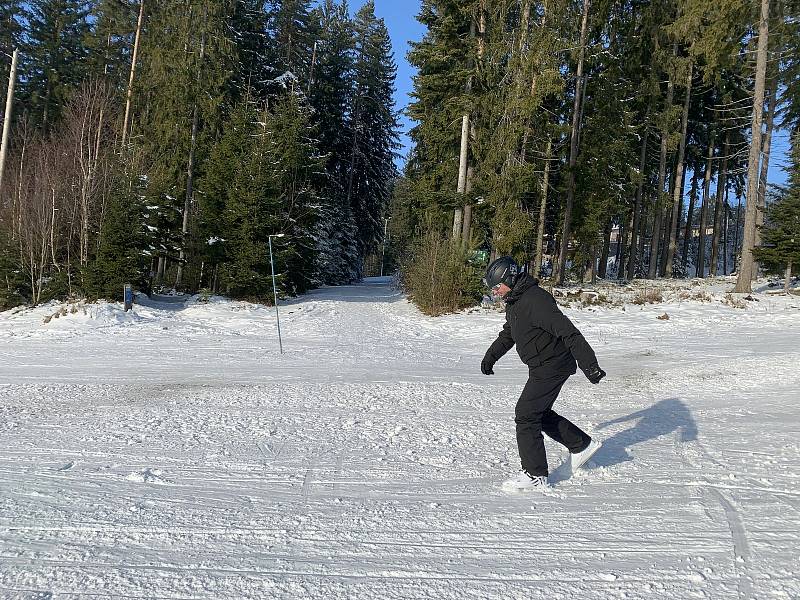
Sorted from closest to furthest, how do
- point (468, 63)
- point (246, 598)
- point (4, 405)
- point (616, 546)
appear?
point (246, 598) → point (616, 546) → point (4, 405) → point (468, 63)

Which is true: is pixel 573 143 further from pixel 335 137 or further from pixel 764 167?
pixel 335 137

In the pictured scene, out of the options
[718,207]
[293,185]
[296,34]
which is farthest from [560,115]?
[296,34]

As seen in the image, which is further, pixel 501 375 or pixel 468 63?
pixel 468 63

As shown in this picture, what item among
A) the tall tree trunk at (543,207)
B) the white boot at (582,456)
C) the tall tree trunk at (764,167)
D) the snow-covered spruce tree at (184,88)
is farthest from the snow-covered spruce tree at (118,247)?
the tall tree trunk at (764,167)

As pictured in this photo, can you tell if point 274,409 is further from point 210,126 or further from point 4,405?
point 210,126

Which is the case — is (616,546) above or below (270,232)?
below

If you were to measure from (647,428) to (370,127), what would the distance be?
3899 cm

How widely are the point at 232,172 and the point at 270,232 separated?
2807 millimetres

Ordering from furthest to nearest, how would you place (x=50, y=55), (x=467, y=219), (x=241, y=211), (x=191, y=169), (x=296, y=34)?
(x=296, y=34)
(x=50, y=55)
(x=191, y=169)
(x=467, y=219)
(x=241, y=211)

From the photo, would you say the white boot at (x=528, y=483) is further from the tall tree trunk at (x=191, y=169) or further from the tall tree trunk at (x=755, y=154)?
the tall tree trunk at (x=191, y=169)

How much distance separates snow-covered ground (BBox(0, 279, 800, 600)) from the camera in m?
2.92

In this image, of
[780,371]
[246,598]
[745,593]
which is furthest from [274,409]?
[780,371]

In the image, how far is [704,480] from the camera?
4.45m

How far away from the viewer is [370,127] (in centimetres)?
4169
